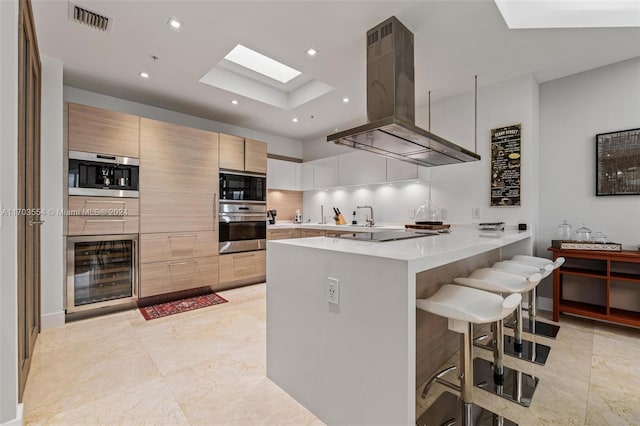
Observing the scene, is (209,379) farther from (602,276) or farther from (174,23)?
(602,276)

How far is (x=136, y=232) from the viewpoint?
3.15 m

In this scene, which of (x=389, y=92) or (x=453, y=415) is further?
(x=389, y=92)

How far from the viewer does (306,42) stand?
2.41m

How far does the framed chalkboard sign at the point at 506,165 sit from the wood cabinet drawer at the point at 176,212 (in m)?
3.40

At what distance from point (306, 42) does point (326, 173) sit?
2701 millimetres

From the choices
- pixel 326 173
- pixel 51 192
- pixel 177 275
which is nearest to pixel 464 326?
pixel 177 275

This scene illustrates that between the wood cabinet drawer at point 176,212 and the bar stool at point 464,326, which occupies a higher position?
the wood cabinet drawer at point 176,212

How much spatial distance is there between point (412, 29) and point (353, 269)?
6.63ft

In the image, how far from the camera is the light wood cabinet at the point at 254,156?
414 cm

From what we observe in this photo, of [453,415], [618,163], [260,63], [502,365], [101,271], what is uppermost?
[260,63]

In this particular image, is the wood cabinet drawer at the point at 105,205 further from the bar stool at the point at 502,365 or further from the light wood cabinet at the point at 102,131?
the bar stool at the point at 502,365
